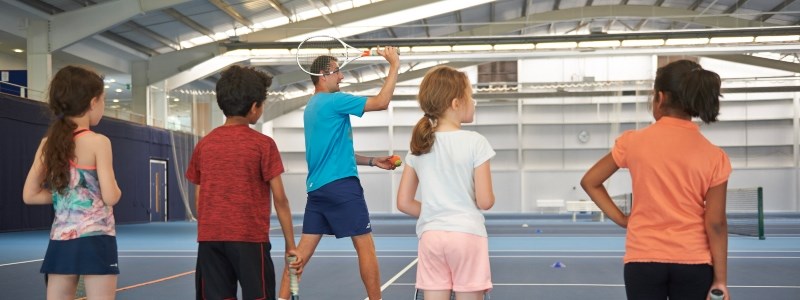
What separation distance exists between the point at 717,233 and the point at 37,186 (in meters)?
2.59

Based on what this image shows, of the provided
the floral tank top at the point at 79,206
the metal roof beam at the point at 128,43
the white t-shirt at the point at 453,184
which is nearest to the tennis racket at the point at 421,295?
the white t-shirt at the point at 453,184

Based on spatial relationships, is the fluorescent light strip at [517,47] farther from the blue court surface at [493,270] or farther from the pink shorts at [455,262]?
the pink shorts at [455,262]

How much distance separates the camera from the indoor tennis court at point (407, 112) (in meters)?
11.0

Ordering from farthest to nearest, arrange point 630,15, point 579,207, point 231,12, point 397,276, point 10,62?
point 579,207 < point 630,15 < point 10,62 < point 231,12 < point 397,276

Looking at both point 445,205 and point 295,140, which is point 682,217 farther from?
point 295,140

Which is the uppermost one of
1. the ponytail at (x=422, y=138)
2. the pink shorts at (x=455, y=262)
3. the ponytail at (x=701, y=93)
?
the ponytail at (x=701, y=93)

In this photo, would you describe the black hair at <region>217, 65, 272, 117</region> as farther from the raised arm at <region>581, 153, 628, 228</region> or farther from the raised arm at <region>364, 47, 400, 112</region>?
the raised arm at <region>581, 153, 628, 228</region>

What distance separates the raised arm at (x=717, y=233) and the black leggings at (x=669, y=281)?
0.11 feet

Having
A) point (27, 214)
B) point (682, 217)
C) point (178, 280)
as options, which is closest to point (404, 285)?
point (178, 280)

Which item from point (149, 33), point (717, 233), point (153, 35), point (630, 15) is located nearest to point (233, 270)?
point (717, 233)

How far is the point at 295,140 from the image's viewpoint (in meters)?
45.8

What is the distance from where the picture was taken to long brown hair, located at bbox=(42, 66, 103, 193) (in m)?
3.64

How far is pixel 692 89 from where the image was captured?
302 centimetres

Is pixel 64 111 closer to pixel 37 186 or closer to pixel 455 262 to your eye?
pixel 37 186
